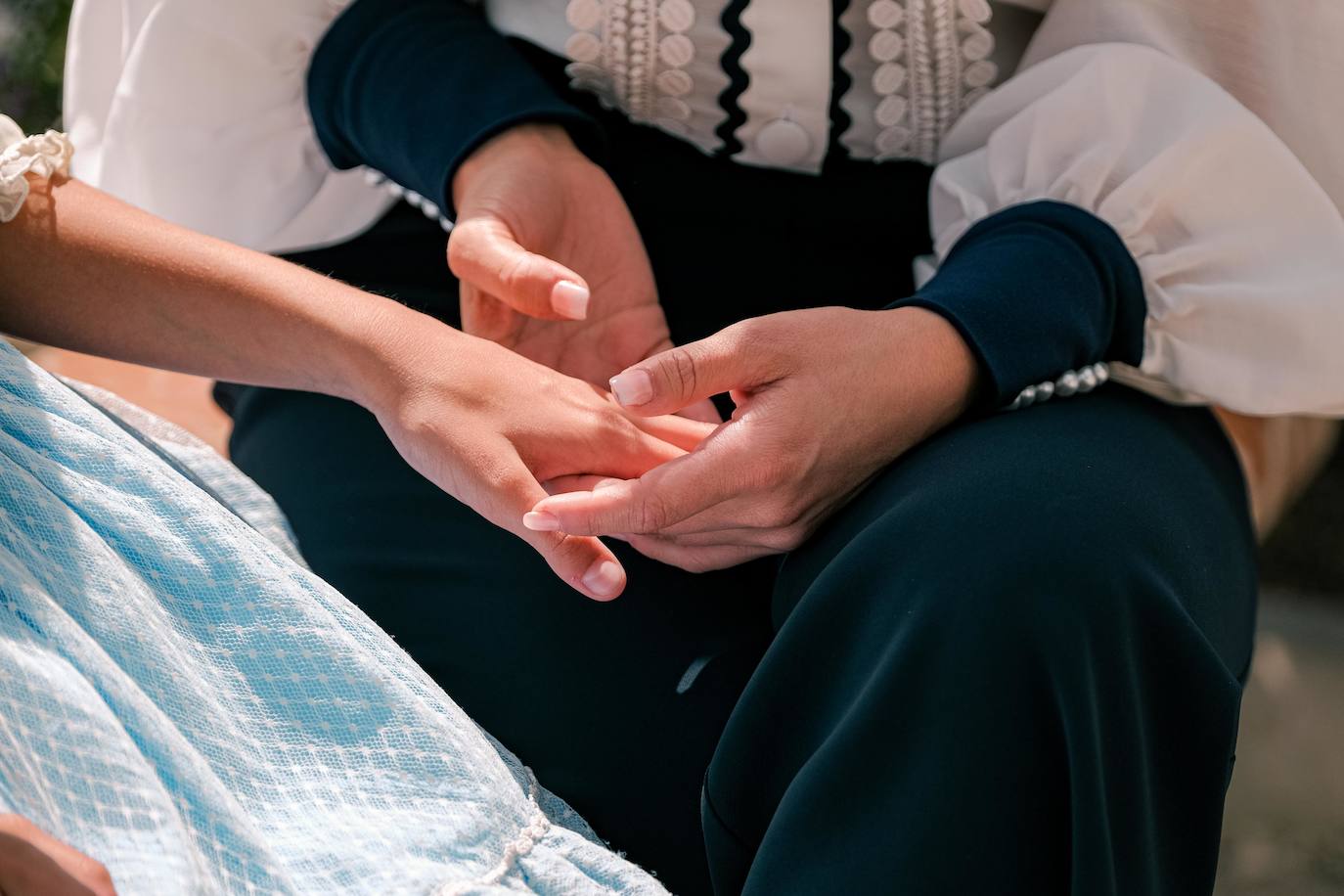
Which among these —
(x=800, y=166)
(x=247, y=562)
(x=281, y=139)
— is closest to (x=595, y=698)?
(x=247, y=562)

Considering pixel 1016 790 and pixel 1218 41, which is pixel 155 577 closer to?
pixel 1016 790

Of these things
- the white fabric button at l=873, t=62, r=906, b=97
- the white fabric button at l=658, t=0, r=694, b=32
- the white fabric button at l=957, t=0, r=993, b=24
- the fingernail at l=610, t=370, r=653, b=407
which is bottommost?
the fingernail at l=610, t=370, r=653, b=407

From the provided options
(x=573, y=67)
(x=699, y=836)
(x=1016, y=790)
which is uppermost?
(x=573, y=67)

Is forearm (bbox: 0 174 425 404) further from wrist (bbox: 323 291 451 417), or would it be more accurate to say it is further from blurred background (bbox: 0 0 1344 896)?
blurred background (bbox: 0 0 1344 896)

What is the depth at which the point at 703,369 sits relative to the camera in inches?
23.7

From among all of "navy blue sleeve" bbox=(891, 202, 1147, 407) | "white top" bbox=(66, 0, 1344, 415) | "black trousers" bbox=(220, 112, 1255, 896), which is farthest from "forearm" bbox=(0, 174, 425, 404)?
"navy blue sleeve" bbox=(891, 202, 1147, 407)

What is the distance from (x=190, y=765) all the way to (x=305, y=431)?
351 mm

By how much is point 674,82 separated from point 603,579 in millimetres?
387

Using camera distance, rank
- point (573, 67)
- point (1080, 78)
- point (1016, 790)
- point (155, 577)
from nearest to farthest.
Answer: point (1016, 790), point (155, 577), point (1080, 78), point (573, 67)

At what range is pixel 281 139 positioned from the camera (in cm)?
95

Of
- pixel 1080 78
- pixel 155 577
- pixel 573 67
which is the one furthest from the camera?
pixel 573 67

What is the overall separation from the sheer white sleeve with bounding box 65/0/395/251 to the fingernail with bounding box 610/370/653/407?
42 cm

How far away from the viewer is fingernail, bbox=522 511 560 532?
0.62 metres

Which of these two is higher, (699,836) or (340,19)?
(340,19)
